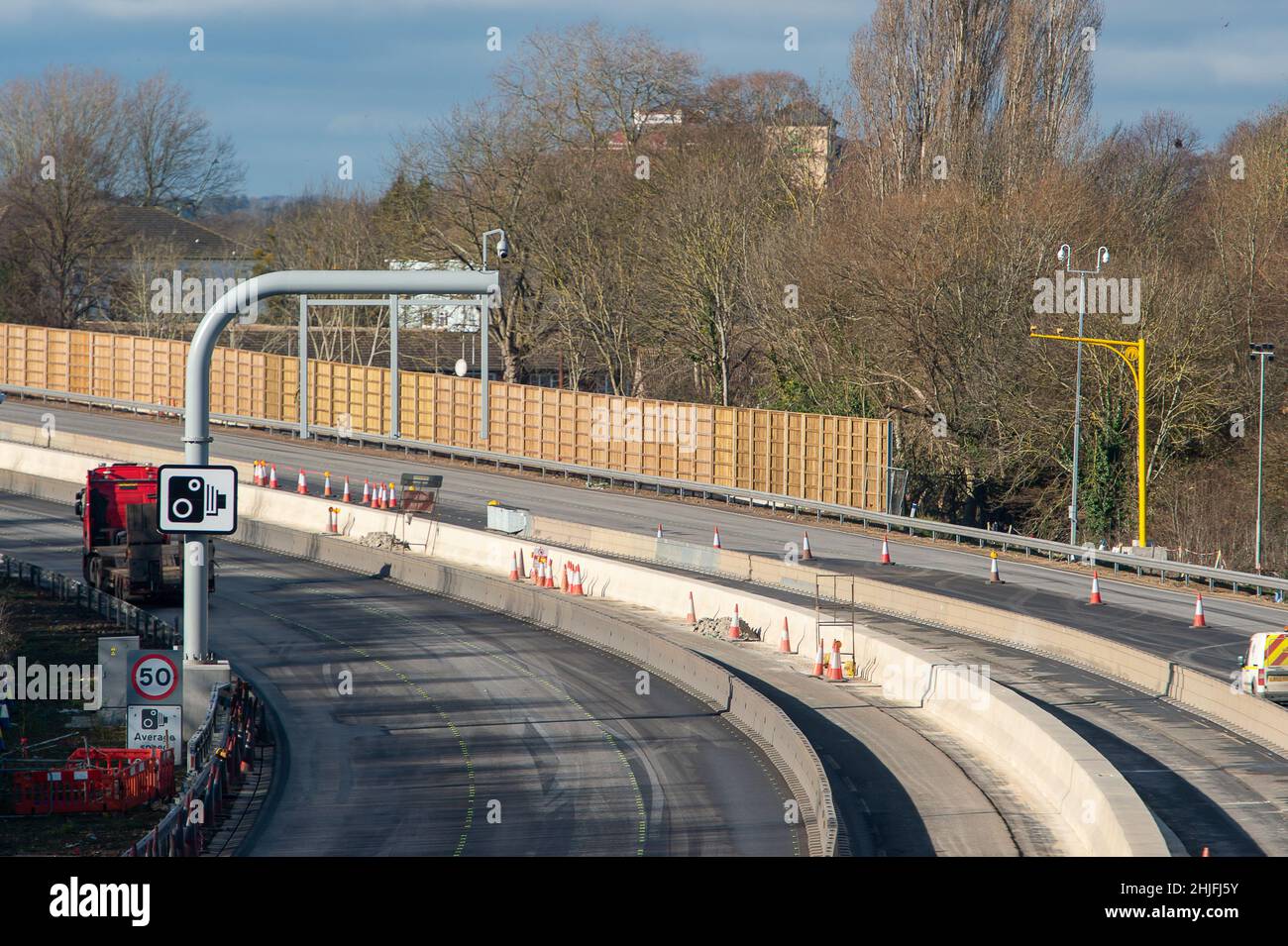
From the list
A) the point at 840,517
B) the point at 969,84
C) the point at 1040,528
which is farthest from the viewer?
the point at 969,84

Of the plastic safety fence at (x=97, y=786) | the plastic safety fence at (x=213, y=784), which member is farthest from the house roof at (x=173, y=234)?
the plastic safety fence at (x=97, y=786)

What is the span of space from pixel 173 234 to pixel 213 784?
81.6 meters

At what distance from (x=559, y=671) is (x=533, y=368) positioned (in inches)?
2049

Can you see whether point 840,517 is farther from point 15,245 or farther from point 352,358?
point 15,245

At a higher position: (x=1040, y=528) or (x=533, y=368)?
(x=533, y=368)

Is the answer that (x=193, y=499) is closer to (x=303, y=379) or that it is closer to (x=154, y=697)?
(x=154, y=697)

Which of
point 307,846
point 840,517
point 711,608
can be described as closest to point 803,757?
point 307,846

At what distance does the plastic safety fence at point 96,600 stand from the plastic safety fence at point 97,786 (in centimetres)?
891

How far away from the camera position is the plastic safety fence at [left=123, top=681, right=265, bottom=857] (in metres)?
15.5

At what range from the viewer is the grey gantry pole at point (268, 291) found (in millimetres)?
13930

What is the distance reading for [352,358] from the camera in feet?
254

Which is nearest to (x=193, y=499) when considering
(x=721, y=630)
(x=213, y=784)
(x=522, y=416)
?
(x=213, y=784)

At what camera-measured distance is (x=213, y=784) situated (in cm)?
1883

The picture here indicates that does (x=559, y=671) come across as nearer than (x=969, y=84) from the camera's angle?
Yes
